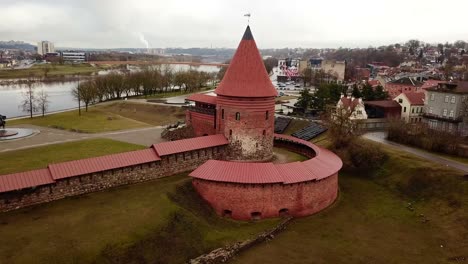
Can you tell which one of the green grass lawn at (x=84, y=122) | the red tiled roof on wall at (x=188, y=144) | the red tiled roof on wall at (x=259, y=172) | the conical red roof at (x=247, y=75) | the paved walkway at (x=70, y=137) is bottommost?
the green grass lawn at (x=84, y=122)

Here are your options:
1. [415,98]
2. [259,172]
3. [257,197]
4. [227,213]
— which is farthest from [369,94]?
[227,213]

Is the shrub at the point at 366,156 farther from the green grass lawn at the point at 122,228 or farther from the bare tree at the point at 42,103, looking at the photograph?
the bare tree at the point at 42,103

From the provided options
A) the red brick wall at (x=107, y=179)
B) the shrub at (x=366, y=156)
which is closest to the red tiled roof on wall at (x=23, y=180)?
the red brick wall at (x=107, y=179)

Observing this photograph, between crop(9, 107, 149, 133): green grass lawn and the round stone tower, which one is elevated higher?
the round stone tower

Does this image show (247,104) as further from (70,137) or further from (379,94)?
(379,94)

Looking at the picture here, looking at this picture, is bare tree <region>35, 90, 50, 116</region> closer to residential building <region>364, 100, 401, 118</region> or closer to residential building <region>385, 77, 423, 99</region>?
residential building <region>364, 100, 401, 118</region>

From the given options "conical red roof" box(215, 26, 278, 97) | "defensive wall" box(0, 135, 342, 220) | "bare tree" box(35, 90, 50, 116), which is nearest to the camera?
"defensive wall" box(0, 135, 342, 220)

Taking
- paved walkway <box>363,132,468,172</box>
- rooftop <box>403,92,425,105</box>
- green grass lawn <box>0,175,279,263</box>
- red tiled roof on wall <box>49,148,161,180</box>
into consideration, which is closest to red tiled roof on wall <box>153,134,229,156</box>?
red tiled roof on wall <box>49,148,161,180</box>
